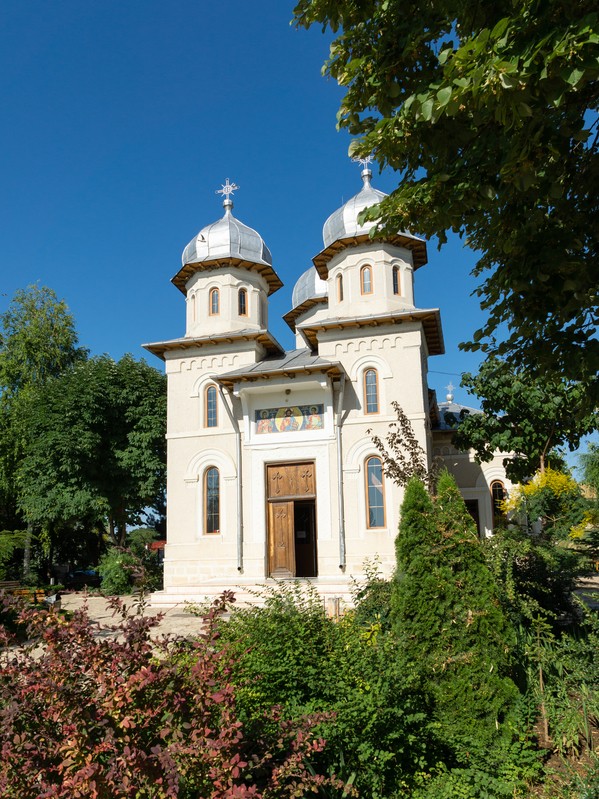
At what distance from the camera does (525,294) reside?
17.6ft

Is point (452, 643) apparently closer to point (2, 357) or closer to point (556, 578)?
point (556, 578)

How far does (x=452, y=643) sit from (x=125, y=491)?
19539 millimetres

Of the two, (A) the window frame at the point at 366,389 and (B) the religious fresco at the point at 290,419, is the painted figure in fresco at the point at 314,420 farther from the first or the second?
(A) the window frame at the point at 366,389

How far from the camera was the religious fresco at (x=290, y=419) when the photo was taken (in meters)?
18.1

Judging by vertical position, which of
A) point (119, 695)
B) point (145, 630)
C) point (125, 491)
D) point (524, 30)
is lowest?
point (119, 695)

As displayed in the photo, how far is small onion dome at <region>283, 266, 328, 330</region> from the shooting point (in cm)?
2459

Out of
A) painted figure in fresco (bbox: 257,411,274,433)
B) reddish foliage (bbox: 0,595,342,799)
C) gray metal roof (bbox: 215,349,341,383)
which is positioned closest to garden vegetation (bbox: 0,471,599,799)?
reddish foliage (bbox: 0,595,342,799)

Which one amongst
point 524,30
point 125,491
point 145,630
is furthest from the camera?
point 125,491

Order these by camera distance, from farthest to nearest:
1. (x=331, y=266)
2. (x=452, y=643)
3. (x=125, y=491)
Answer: (x=125, y=491) < (x=331, y=266) < (x=452, y=643)

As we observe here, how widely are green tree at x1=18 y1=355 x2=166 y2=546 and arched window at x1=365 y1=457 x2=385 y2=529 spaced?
30.1 feet

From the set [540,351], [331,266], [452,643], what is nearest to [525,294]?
[540,351]

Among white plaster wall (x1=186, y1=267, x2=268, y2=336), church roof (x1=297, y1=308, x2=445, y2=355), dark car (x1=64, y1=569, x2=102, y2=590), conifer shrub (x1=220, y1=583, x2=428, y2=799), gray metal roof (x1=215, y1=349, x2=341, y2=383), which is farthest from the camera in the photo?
dark car (x1=64, y1=569, x2=102, y2=590)

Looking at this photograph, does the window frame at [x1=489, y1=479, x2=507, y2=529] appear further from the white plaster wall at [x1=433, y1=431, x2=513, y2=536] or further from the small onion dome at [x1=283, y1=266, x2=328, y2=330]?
the small onion dome at [x1=283, y1=266, x2=328, y2=330]

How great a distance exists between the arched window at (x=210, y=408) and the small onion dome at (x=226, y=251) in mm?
4034
